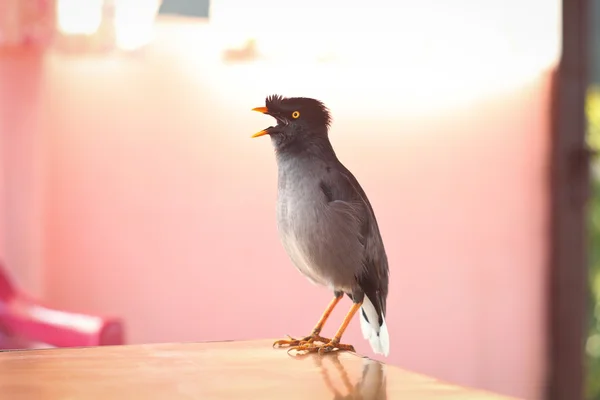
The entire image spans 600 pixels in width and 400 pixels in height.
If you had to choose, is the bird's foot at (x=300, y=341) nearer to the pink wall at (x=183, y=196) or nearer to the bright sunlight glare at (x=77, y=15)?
the pink wall at (x=183, y=196)

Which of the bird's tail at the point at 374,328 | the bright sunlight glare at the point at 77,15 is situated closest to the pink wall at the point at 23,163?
the bright sunlight glare at the point at 77,15

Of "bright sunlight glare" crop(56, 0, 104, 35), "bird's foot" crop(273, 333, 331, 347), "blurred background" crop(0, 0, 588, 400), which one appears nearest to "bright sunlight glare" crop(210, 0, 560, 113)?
"blurred background" crop(0, 0, 588, 400)

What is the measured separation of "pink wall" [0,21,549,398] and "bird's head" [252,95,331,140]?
1328 millimetres

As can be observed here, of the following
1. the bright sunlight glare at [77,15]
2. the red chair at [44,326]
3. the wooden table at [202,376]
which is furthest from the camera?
the bright sunlight glare at [77,15]

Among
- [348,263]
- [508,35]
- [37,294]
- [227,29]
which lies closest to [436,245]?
[508,35]

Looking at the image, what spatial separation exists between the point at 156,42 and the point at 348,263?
1629 millimetres

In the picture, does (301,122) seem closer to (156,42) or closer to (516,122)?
(156,42)

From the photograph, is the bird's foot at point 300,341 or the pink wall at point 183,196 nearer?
the bird's foot at point 300,341

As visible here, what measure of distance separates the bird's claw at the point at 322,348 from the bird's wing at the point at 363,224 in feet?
0.21

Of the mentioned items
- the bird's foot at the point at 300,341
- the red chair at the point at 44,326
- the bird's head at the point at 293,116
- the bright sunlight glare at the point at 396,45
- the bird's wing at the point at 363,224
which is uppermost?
the bright sunlight glare at the point at 396,45

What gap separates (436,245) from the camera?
280 centimetres

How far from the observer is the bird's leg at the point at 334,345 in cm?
101

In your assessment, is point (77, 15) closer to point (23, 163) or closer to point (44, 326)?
point (23, 163)

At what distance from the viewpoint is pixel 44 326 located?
2.19 m
